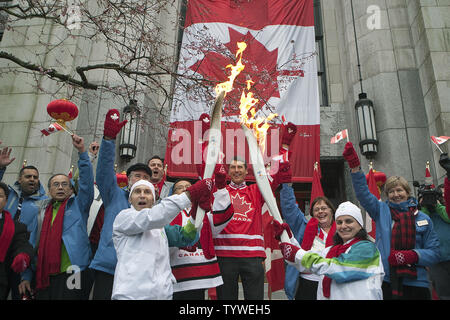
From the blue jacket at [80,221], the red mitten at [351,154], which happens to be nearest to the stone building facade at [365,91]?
the blue jacket at [80,221]

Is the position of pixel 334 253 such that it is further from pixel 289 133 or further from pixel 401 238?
pixel 289 133

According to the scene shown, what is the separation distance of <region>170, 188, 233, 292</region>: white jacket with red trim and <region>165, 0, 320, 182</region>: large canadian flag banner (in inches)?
144

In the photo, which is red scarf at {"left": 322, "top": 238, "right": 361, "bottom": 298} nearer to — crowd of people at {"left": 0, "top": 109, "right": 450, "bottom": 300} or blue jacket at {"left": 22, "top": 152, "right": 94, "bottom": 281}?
crowd of people at {"left": 0, "top": 109, "right": 450, "bottom": 300}

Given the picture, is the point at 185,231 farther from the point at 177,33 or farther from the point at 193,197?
the point at 177,33

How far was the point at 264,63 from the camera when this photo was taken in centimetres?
799

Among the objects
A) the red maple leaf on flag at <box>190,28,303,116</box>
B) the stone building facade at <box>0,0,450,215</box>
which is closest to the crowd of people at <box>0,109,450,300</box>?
the stone building facade at <box>0,0,450,215</box>

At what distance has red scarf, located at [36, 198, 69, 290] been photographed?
3064mm

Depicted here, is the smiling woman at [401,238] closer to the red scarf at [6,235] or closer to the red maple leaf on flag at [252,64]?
the red scarf at [6,235]

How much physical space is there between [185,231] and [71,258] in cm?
116

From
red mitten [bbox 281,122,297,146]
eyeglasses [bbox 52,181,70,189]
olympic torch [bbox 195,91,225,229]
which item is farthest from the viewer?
red mitten [bbox 281,122,297,146]

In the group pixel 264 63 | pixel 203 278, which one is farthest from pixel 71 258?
pixel 264 63

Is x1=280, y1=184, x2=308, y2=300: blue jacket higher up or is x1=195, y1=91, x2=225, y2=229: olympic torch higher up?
x1=195, y1=91, x2=225, y2=229: olympic torch

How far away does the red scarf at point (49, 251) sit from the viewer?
3064 millimetres

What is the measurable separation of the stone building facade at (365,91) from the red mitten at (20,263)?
373 cm
